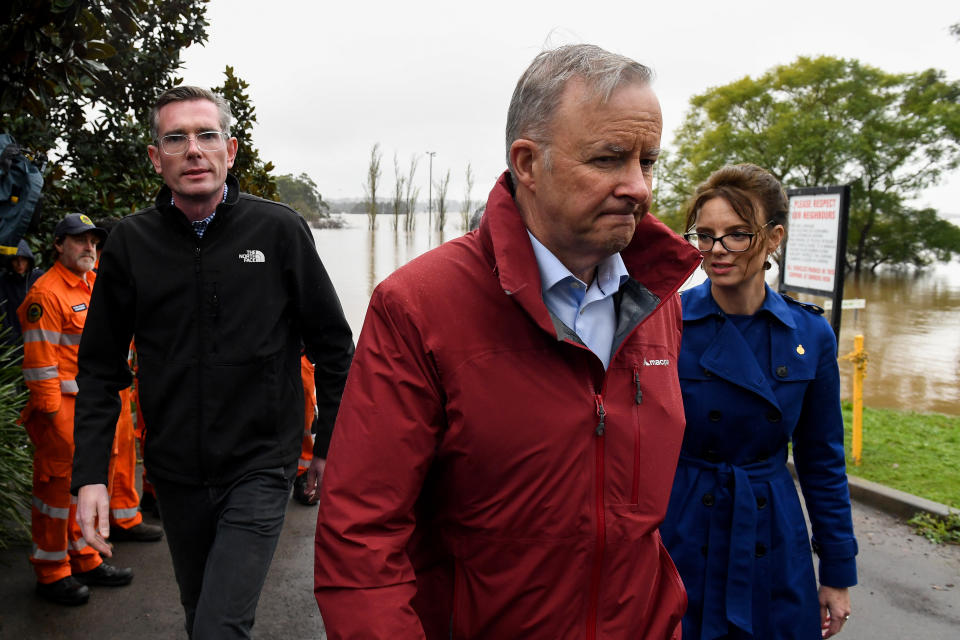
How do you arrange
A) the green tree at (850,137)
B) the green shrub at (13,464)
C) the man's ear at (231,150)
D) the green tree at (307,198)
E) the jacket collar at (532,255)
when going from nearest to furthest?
the jacket collar at (532,255) < the man's ear at (231,150) < the green shrub at (13,464) < the green tree at (307,198) < the green tree at (850,137)

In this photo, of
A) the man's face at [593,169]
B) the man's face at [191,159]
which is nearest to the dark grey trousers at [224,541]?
the man's face at [191,159]

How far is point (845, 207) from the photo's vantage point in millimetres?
6793

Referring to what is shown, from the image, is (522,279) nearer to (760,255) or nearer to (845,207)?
(760,255)

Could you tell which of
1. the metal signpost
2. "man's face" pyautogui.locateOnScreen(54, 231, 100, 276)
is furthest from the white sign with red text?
"man's face" pyautogui.locateOnScreen(54, 231, 100, 276)

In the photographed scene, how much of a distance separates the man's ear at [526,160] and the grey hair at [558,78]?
0.06 feet

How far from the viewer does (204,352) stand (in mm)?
2654

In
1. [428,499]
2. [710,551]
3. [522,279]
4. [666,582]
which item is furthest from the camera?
[710,551]

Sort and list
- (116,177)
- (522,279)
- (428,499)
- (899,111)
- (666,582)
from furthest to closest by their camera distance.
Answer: (899,111), (116,177), (666,582), (428,499), (522,279)

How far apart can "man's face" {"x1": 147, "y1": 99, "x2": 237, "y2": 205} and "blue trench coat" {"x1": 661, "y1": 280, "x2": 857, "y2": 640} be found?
182 cm

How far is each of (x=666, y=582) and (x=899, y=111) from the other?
40746 mm

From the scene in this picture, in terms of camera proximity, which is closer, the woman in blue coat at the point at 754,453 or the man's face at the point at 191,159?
the woman in blue coat at the point at 754,453

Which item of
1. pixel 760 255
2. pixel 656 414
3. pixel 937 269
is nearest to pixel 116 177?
pixel 760 255

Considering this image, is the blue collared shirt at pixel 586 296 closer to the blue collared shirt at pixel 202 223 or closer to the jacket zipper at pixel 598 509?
the jacket zipper at pixel 598 509

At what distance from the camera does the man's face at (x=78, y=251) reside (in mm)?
4527
